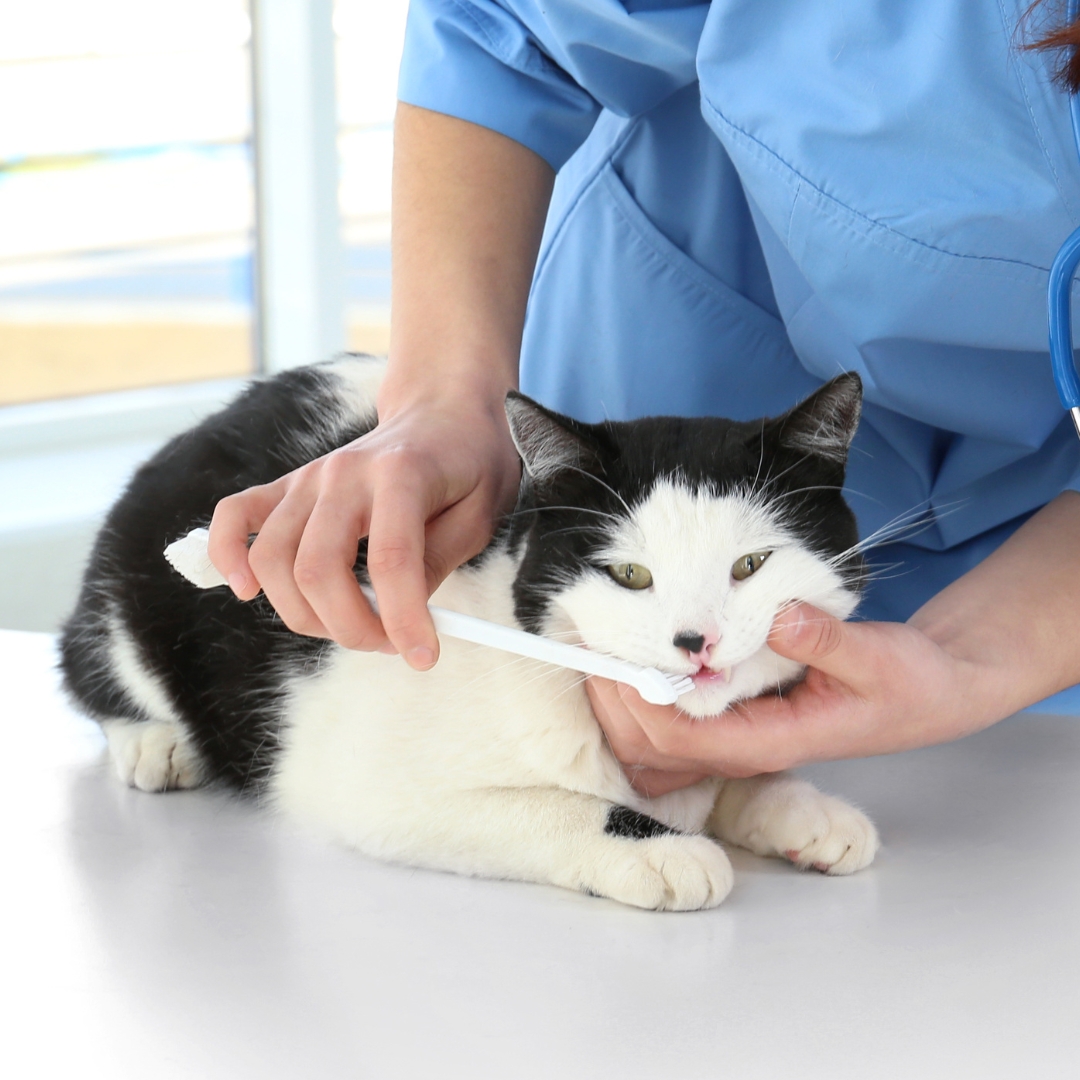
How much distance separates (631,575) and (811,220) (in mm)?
350

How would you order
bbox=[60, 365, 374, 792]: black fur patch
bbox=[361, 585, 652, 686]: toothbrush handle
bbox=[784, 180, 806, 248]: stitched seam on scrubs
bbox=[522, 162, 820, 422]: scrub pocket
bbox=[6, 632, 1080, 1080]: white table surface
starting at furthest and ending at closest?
bbox=[522, 162, 820, 422]: scrub pocket
bbox=[60, 365, 374, 792]: black fur patch
bbox=[784, 180, 806, 248]: stitched seam on scrubs
bbox=[361, 585, 652, 686]: toothbrush handle
bbox=[6, 632, 1080, 1080]: white table surface

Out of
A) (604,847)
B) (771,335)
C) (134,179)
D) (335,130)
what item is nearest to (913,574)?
(771,335)

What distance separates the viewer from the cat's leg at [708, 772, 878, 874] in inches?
36.6

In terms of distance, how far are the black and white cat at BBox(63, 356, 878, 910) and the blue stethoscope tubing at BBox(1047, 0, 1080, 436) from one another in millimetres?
148

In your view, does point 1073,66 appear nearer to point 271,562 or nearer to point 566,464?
point 566,464

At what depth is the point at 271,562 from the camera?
0.89 meters

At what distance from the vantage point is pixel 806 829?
94 centimetres

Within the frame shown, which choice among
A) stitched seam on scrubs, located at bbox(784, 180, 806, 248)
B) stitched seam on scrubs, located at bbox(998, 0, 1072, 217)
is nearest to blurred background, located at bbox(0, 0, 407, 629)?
stitched seam on scrubs, located at bbox(784, 180, 806, 248)

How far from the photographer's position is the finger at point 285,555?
2.93 ft

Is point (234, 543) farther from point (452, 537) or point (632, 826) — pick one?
point (632, 826)

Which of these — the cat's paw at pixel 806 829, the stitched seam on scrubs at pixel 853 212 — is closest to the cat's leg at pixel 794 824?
the cat's paw at pixel 806 829

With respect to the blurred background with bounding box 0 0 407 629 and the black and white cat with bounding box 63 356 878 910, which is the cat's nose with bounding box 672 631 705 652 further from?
the blurred background with bounding box 0 0 407 629

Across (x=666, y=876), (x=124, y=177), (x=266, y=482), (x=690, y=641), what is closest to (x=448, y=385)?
(x=266, y=482)

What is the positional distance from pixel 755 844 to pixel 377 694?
1.13 feet
